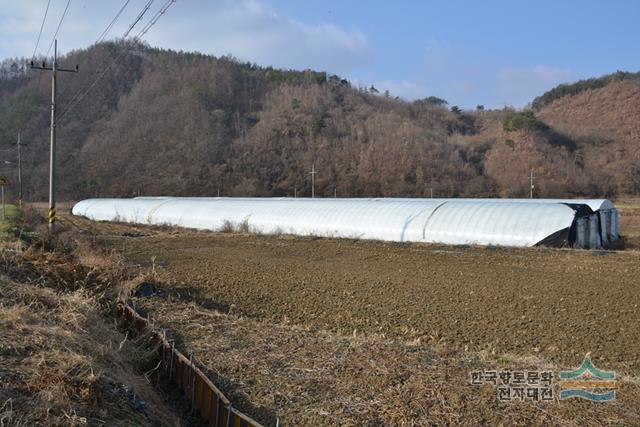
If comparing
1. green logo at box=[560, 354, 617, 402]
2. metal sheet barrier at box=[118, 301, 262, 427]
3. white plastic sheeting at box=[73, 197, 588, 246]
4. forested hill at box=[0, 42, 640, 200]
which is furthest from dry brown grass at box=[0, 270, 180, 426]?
forested hill at box=[0, 42, 640, 200]

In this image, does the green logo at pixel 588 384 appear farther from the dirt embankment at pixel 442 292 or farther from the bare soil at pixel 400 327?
the dirt embankment at pixel 442 292

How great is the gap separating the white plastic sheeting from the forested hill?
100ft

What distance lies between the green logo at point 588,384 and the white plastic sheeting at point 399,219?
1162 centimetres

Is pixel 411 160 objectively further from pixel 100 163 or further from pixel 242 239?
pixel 242 239

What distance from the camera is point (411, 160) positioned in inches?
2458

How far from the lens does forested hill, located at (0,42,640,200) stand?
194ft

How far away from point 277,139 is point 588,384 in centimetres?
6445

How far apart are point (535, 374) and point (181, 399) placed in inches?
138

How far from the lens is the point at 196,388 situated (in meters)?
4.88

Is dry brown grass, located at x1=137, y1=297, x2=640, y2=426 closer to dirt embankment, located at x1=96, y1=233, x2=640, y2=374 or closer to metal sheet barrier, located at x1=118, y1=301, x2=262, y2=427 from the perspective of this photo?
metal sheet barrier, located at x1=118, y1=301, x2=262, y2=427

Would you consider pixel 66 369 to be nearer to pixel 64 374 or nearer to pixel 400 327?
pixel 64 374

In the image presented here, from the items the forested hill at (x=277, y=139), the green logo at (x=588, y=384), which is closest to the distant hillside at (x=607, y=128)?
the forested hill at (x=277, y=139)

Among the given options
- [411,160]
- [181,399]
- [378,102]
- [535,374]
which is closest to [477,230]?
[535,374]

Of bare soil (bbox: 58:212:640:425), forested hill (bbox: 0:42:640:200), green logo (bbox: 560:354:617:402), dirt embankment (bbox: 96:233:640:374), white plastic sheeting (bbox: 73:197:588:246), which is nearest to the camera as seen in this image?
bare soil (bbox: 58:212:640:425)
